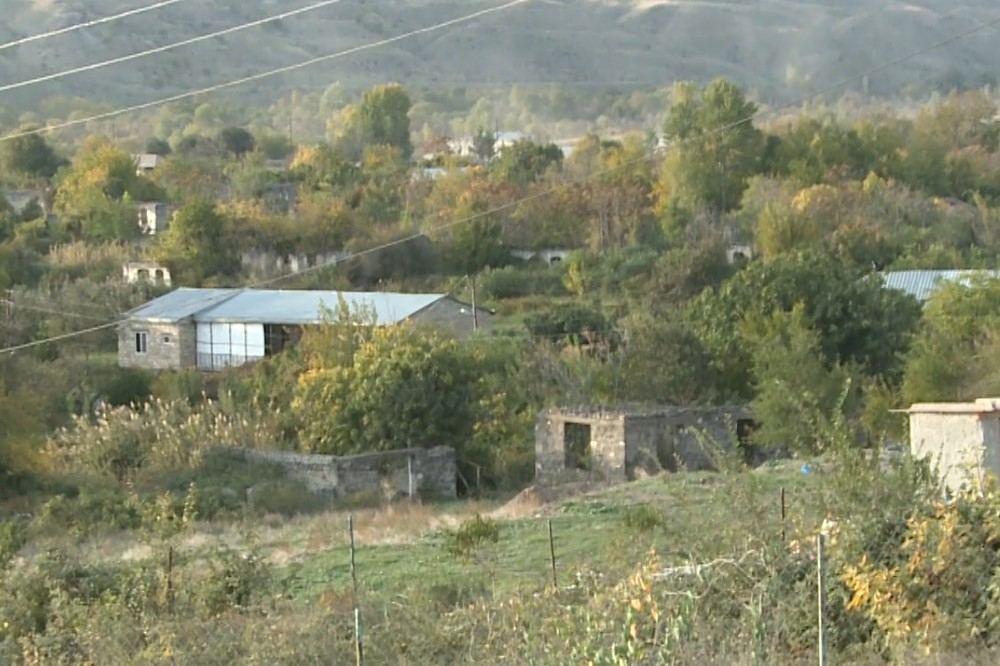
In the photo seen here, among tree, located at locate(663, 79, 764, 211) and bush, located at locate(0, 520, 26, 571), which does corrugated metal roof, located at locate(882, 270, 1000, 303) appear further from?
bush, located at locate(0, 520, 26, 571)

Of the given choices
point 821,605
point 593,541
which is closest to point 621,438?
point 593,541

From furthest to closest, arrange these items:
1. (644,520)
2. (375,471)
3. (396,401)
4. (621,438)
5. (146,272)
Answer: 1. (146,272)
2. (396,401)
3. (375,471)
4. (621,438)
5. (644,520)

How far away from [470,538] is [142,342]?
2771 centimetres

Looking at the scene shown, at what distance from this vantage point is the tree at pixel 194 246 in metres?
50.0

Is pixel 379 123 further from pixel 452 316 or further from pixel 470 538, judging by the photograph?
pixel 470 538

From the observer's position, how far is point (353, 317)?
33406 millimetres

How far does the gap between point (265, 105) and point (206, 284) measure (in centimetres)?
6799

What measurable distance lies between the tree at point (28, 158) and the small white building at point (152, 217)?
40.2ft

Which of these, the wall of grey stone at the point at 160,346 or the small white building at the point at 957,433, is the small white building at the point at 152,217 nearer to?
the wall of grey stone at the point at 160,346

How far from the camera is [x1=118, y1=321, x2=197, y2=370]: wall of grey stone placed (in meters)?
40.3

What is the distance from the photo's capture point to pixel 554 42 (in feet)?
405

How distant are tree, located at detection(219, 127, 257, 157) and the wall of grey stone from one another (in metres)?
43.0

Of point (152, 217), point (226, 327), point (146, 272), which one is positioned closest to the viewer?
point (226, 327)

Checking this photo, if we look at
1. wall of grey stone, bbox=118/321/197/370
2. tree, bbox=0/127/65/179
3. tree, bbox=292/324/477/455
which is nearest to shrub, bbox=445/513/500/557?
tree, bbox=292/324/477/455
